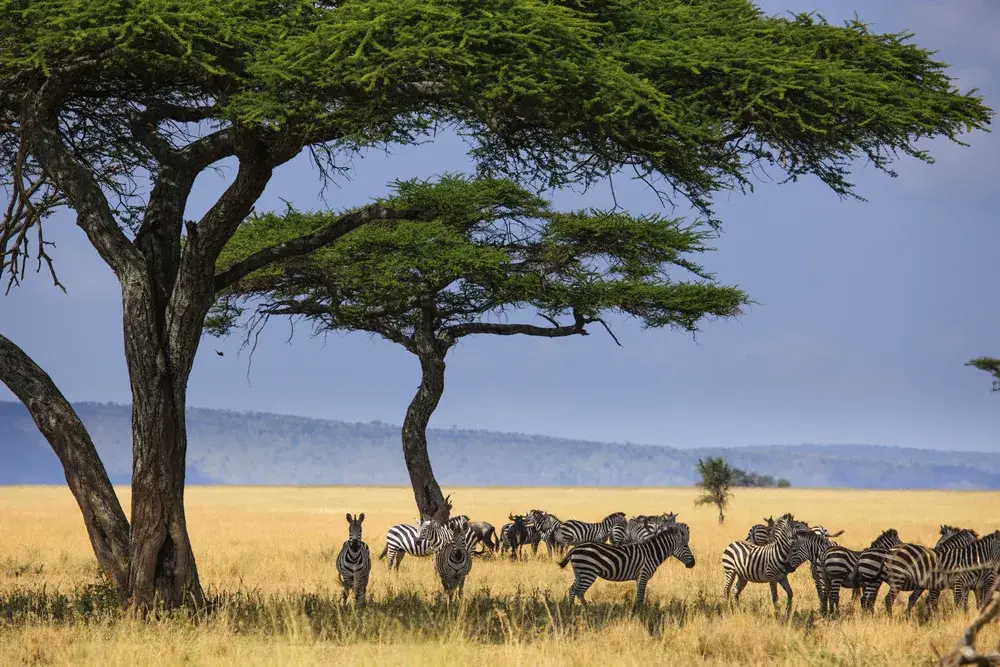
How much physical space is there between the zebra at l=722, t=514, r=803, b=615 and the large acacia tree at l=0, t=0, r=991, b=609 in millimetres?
4823

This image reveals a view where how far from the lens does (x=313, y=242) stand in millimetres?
13391

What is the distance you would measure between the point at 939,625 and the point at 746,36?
7.15 m

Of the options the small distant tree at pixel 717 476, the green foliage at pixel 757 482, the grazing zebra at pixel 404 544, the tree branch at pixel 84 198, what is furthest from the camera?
the green foliage at pixel 757 482

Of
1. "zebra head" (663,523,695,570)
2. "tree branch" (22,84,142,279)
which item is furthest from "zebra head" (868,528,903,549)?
"tree branch" (22,84,142,279)

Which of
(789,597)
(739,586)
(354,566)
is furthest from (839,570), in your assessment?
(354,566)

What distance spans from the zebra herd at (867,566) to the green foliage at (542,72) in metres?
4.74

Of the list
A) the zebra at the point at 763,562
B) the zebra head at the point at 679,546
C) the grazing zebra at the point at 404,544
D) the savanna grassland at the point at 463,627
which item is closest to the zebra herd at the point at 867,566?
the zebra at the point at 763,562

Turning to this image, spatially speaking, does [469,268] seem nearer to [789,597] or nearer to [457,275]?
[457,275]

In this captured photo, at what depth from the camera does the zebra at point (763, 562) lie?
45.4 ft

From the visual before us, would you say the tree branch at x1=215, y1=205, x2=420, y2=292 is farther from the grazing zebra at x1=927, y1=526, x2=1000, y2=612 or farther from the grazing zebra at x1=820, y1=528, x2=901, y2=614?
the grazing zebra at x1=927, y1=526, x2=1000, y2=612

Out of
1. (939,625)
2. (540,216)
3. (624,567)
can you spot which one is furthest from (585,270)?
(939,625)

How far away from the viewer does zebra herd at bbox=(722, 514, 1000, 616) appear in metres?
12.8

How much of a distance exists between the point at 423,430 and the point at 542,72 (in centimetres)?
1689

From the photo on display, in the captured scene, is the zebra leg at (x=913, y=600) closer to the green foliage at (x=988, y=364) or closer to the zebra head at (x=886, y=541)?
the zebra head at (x=886, y=541)
